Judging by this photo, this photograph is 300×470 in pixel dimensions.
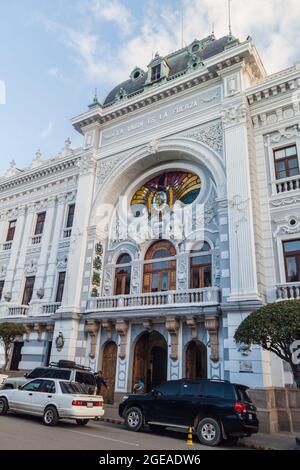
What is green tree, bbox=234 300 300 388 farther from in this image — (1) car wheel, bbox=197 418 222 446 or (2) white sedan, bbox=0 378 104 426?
(2) white sedan, bbox=0 378 104 426

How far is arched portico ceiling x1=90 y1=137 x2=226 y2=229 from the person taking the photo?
18844mm

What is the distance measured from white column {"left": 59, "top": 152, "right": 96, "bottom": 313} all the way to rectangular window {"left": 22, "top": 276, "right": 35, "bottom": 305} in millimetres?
4251

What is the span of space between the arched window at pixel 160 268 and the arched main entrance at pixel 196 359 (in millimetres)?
3149

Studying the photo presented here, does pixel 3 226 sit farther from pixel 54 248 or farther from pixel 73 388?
pixel 73 388

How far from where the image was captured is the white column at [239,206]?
1537cm

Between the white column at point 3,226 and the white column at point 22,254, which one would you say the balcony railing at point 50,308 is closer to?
the white column at point 22,254

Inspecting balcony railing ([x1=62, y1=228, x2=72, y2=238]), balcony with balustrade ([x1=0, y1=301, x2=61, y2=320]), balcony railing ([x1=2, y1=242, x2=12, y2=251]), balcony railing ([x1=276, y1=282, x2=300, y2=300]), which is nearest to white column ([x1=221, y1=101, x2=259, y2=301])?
balcony railing ([x1=276, y1=282, x2=300, y2=300])

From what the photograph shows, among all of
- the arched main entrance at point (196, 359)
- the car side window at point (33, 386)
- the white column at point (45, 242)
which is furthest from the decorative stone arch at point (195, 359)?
the white column at point (45, 242)

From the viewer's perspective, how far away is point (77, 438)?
9484mm

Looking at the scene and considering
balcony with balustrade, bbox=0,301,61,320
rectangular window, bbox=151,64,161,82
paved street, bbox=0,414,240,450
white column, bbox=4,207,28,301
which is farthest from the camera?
white column, bbox=4,207,28,301

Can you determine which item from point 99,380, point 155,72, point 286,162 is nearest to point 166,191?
point 286,162

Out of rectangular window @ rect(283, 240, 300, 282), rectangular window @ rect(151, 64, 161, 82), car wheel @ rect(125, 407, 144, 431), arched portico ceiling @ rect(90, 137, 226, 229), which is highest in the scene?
rectangular window @ rect(151, 64, 161, 82)

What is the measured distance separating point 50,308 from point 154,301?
740 cm

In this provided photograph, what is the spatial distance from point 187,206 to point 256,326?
9.88m
